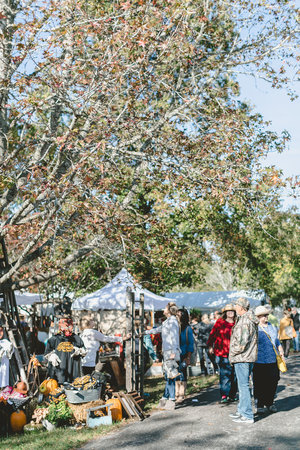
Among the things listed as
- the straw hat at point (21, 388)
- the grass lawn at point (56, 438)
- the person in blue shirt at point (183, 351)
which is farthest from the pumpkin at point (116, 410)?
the person in blue shirt at point (183, 351)

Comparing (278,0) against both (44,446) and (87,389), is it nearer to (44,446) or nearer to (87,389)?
(87,389)

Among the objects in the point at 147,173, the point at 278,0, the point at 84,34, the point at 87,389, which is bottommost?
the point at 87,389

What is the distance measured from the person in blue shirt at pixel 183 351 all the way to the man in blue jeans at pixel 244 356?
7.92 ft

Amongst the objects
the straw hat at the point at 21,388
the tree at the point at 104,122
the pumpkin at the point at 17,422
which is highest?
the tree at the point at 104,122

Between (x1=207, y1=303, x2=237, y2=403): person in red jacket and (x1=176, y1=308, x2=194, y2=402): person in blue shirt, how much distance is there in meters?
0.65

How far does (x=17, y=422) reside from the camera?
26.5 feet

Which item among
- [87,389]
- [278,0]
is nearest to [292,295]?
[278,0]

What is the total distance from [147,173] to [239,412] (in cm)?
596

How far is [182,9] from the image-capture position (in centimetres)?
855

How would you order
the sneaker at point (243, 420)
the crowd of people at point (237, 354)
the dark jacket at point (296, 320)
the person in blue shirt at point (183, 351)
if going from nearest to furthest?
the sneaker at point (243, 420)
the crowd of people at point (237, 354)
the person in blue shirt at point (183, 351)
the dark jacket at point (296, 320)

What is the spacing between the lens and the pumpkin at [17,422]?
8.04m

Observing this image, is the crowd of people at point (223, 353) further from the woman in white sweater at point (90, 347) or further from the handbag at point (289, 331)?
the handbag at point (289, 331)

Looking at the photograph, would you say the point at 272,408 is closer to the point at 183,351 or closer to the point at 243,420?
the point at 243,420

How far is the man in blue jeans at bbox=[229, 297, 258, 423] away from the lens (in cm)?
734
